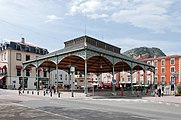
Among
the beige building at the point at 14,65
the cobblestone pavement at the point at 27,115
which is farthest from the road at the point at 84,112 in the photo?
the beige building at the point at 14,65

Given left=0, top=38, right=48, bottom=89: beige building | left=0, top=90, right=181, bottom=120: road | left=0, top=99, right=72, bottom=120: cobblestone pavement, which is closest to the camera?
left=0, top=99, right=72, bottom=120: cobblestone pavement

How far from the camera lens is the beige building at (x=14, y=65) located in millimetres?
Answer: 59344

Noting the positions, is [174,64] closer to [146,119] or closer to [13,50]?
[13,50]

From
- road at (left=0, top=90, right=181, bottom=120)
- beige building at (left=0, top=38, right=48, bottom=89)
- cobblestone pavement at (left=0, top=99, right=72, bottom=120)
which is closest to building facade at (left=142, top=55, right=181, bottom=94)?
beige building at (left=0, top=38, right=48, bottom=89)

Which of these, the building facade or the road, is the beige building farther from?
the road

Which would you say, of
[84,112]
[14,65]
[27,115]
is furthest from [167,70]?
[27,115]

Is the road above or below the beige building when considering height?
below

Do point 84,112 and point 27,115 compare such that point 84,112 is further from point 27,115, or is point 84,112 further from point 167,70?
point 167,70

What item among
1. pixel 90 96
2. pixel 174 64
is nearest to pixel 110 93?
pixel 90 96

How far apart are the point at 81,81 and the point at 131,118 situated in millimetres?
86018

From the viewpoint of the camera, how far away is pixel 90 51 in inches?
1331

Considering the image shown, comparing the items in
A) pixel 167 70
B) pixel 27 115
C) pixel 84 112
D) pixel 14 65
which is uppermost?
pixel 14 65

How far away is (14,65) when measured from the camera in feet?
199

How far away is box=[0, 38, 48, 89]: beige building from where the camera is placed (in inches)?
2336
